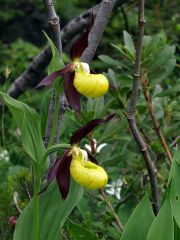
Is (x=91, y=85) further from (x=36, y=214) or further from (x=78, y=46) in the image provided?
(x=36, y=214)

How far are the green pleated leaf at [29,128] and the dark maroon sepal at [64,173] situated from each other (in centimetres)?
6

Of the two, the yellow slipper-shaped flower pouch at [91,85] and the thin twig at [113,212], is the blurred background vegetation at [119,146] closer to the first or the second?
the thin twig at [113,212]

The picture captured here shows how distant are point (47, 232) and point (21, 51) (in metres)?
2.60

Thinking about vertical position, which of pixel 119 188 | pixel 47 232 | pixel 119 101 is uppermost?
pixel 119 101

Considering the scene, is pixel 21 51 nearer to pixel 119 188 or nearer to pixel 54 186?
pixel 119 188

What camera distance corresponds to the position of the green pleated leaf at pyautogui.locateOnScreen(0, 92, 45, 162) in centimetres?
142

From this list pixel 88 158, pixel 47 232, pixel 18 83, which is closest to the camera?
pixel 88 158

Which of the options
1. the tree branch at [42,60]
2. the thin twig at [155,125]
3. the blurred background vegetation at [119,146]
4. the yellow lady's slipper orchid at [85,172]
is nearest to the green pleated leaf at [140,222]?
the yellow lady's slipper orchid at [85,172]

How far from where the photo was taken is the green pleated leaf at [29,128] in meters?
1.42

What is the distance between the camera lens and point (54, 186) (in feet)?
5.44

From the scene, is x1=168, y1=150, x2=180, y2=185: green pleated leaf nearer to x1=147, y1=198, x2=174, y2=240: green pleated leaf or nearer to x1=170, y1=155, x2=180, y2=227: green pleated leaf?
x1=170, y1=155, x2=180, y2=227: green pleated leaf

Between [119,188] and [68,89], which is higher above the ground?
[68,89]

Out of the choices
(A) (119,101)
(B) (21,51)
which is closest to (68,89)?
(A) (119,101)

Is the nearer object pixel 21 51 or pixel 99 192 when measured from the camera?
pixel 99 192
